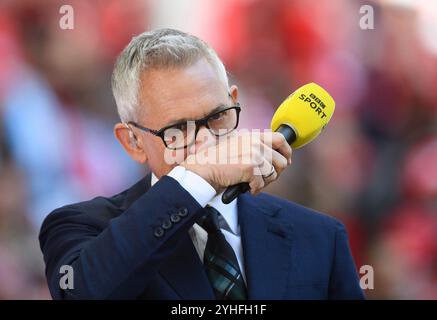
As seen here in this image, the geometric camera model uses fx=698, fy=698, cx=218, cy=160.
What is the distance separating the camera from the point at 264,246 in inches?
61.0

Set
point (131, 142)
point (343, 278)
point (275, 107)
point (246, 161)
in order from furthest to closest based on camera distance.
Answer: point (275, 107) < point (131, 142) < point (343, 278) < point (246, 161)

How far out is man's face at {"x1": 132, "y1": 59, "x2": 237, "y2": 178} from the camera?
155 cm

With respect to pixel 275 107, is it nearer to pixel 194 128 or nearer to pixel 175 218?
pixel 194 128

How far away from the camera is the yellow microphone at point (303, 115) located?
57.6 inches

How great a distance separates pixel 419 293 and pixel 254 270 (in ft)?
6.29

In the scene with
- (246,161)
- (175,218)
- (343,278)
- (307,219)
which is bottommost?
(343,278)

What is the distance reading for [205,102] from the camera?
1548mm

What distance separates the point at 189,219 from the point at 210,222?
0.19 meters

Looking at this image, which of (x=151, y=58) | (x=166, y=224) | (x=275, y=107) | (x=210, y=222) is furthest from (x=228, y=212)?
(x=275, y=107)

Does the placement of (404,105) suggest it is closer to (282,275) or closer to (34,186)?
(34,186)

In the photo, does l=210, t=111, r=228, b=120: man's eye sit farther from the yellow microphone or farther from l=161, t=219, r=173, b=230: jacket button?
l=161, t=219, r=173, b=230: jacket button

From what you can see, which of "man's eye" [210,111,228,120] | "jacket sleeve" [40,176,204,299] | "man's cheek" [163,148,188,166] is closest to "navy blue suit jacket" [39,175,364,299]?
"jacket sleeve" [40,176,204,299]

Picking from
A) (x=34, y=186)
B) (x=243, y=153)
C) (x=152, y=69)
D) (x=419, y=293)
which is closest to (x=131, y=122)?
(x=152, y=69)

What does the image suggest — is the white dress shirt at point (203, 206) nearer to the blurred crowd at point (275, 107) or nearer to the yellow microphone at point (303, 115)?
the yellow microphone at point (303, 115)
